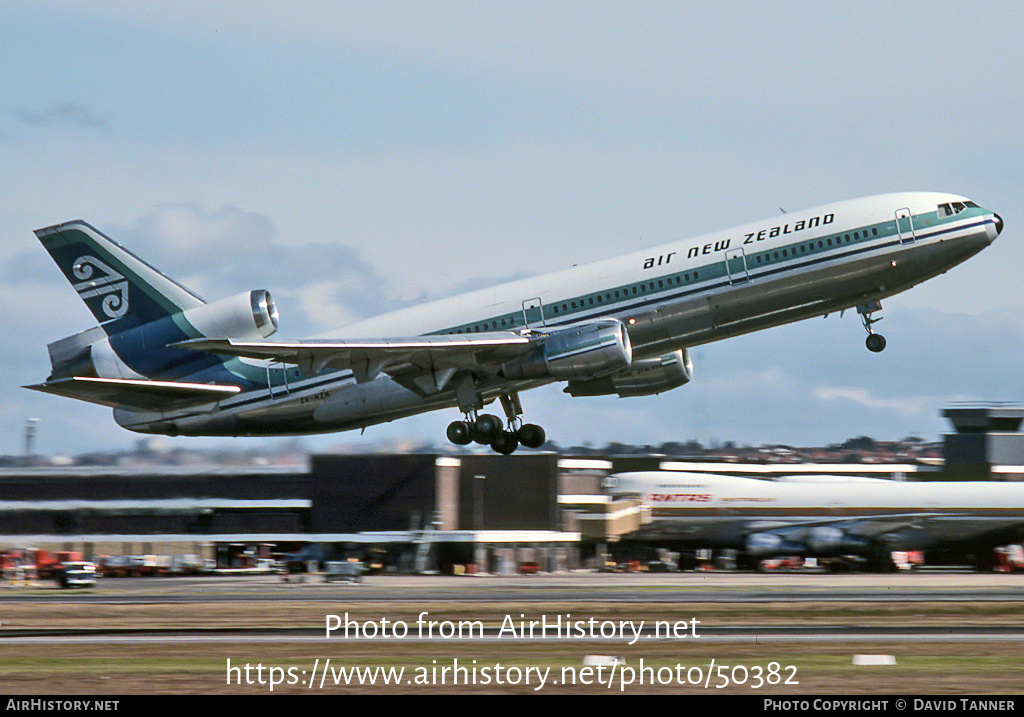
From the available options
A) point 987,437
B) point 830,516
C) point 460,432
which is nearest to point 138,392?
point 460,432

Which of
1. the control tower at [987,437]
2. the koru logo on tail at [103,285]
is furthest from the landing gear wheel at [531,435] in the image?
the control tower at [987,437]

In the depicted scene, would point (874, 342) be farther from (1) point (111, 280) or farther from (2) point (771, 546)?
(1) point (111, 280)

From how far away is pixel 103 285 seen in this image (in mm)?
47594

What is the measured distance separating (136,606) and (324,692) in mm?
21945

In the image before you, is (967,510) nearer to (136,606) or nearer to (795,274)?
(795,274)

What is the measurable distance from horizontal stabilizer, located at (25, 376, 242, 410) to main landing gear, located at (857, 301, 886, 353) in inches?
893

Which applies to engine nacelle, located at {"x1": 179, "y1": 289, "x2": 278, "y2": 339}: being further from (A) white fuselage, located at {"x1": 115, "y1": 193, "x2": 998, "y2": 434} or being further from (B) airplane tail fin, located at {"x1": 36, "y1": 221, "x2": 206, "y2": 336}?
(A) white fuselage, located at {"x1": 115, "y1": 193, "x2": 998, "y2": 434}

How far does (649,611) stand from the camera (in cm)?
3747

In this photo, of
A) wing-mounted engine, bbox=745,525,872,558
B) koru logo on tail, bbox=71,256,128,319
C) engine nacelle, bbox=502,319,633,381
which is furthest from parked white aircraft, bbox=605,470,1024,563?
koru logo on tail, bbox=71,256,128,319

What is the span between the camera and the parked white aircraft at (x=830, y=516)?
192 ft

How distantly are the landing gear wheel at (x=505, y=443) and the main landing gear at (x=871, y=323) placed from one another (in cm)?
1333

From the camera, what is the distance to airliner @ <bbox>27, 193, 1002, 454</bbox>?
1556 inches

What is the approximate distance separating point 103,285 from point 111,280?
1.23 feet
